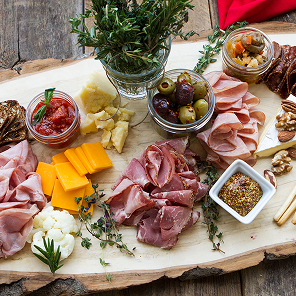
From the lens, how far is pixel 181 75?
1917mm

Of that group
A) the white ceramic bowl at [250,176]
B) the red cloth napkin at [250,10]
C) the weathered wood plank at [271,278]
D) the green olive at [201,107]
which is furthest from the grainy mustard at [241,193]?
the red cloth napkin at [250,10]

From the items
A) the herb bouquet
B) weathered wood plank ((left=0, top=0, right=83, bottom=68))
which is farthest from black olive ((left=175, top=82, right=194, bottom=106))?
weathered wood plank ((left=0, top=0, right=83, bottom=68))

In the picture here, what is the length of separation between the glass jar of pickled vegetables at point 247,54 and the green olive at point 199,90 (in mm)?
330

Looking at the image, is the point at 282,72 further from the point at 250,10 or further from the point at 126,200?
the point at 126,200

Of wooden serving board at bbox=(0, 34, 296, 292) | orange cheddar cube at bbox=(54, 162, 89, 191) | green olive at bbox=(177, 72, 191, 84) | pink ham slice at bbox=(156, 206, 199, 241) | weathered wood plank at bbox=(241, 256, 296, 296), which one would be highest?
green olive at bbox=(177, 72, 191, 84)

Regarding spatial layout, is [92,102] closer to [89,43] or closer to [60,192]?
[89,43]

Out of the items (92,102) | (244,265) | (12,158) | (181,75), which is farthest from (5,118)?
(244,265)

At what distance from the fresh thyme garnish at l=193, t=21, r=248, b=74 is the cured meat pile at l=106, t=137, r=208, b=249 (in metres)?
0.72

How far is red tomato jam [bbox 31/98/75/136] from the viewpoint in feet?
6.36

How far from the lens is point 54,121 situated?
1937mm

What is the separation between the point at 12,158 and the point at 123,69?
97 cm

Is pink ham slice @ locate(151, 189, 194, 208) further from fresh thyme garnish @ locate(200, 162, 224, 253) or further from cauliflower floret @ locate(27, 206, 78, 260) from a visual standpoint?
cauliflower floret @ locate(27, 206, 78, 260)

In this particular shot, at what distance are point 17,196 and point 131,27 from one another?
1.27 meters

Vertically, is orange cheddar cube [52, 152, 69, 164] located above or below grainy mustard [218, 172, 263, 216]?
below
